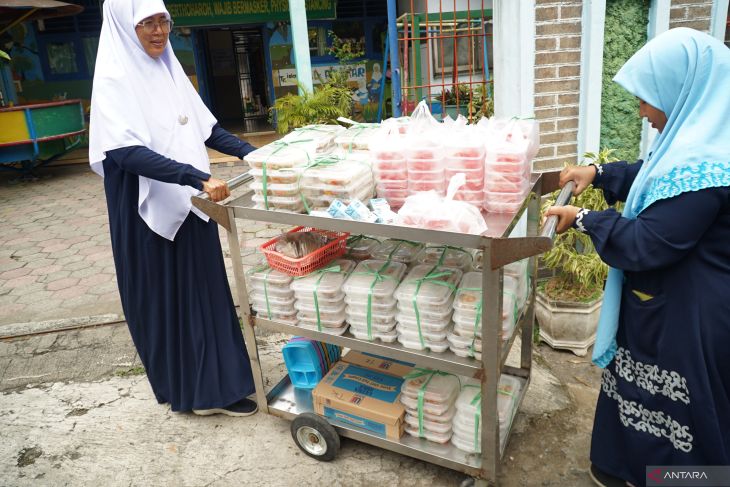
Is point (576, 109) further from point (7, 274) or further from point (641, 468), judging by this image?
point (7, 274)

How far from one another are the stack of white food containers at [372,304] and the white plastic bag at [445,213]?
0.39 metres

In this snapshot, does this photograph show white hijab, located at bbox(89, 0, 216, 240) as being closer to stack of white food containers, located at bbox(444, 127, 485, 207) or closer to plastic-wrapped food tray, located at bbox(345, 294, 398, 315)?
plastic-wrapped food tray, located at bbox(345, 294, 398, 315)

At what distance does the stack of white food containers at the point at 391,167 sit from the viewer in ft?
7.23

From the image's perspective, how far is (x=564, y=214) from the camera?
6.30 ft

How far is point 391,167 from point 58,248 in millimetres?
4974

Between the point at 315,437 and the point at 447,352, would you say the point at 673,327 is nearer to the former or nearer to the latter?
the point at 447,352

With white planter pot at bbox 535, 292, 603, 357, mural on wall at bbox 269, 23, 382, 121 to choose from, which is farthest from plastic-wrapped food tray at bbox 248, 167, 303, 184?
mural on wall at bbox 269, 23, 382, 121

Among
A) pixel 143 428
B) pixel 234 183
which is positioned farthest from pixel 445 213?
pixel 143 428

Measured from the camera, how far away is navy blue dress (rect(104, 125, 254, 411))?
2.65m

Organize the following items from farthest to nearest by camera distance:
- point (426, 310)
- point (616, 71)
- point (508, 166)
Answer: point (616, 71) → point (426, 310) → point (508, 166)

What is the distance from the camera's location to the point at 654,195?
67.2 inches

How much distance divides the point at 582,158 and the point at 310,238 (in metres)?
2.19

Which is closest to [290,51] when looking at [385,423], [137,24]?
[137,24]

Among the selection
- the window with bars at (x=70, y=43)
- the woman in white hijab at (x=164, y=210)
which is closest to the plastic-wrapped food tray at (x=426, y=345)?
the woman in white hijab at (x=164, y=210)
